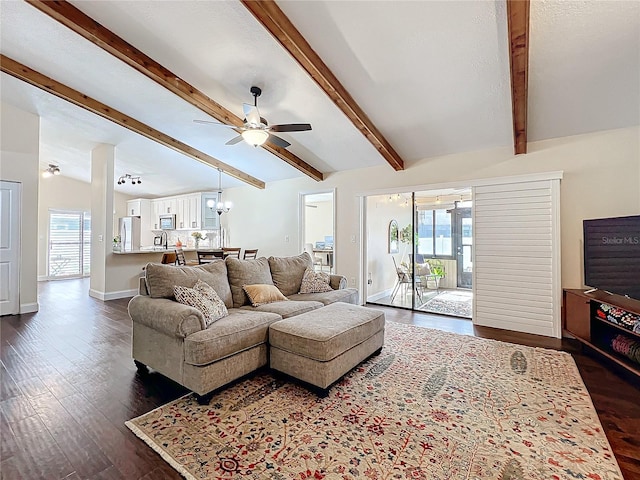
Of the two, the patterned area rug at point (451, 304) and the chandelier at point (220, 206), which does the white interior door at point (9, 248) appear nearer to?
the chandelier at point (220, 206)

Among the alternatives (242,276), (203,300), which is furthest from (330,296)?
(203,300)

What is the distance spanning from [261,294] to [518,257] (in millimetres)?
3356

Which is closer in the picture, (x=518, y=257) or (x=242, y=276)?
(x=242, y=276)

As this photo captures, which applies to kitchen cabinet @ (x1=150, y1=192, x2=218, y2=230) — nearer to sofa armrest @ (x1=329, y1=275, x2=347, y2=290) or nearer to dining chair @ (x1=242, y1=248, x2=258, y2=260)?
dining chair @ (x1=242, y1=248, x2=258, y2=260)

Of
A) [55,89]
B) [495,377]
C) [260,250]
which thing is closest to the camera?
[495,377]

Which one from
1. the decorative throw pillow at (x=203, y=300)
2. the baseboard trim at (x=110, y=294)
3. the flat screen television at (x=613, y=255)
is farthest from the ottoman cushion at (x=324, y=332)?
the baseboard trim at (x=110, y=294)

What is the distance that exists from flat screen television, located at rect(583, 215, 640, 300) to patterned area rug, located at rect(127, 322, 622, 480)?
0.98 metres

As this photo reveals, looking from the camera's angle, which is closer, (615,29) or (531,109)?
(615,29)

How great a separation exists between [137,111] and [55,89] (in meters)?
0.91

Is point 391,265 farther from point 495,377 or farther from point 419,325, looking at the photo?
point 495,377

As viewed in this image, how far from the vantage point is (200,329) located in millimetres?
2297

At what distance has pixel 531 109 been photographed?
3.46 metres

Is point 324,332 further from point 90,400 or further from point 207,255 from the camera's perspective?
point 207,255

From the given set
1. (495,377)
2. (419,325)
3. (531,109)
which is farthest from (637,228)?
(419,325)
